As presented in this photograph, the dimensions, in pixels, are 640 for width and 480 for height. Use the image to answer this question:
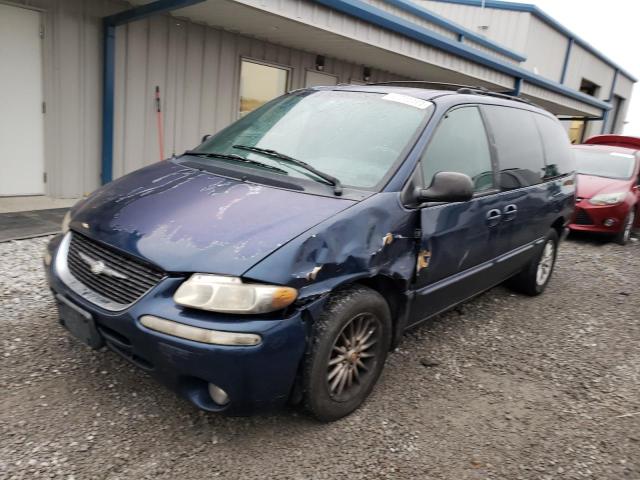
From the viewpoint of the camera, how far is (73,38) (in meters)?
6.39

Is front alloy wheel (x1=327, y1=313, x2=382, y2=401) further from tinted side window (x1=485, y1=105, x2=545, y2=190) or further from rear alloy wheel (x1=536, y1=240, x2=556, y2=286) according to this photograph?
rear alloy wheel (x1=536, y1=240, x2=556, y2=286)

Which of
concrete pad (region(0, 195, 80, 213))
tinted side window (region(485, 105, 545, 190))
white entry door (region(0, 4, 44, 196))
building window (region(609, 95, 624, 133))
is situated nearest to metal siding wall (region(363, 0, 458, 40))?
white entry door (region(0, 4, 44, 196))

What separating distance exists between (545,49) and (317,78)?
12928 mm

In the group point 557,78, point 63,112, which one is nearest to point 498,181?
point 63,112

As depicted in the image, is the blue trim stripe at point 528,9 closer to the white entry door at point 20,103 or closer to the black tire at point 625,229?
the black tire at point 625,229

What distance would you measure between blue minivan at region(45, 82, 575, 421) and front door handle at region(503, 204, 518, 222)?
2cm

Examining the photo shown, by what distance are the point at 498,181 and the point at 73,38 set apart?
571cm

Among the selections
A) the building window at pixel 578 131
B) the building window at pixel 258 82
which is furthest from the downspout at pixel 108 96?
the building window at pixel 578 131

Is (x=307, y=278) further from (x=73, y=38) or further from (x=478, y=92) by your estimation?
(x=73, y=38)

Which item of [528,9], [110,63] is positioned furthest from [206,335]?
[528,9]

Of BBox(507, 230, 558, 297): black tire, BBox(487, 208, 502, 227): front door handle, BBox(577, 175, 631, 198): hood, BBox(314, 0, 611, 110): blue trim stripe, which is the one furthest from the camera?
BBox(577, 175, 631, 198): hood

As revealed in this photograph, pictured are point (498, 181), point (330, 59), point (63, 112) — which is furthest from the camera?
point (330, 59)

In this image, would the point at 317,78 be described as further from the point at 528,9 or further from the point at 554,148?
the point at 528,9

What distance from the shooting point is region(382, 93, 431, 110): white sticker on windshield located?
324 centimetres
